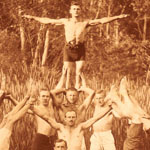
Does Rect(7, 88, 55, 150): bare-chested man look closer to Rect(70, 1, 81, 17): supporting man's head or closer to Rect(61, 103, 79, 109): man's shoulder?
Rect(61, 103, 79, 109): man's shoulder

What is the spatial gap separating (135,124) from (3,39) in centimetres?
246

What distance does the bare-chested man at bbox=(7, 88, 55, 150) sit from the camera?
21.2 feet

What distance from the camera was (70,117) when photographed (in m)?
6.52

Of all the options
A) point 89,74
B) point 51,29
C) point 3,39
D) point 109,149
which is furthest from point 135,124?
point 3,39

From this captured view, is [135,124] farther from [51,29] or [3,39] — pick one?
[3,39]

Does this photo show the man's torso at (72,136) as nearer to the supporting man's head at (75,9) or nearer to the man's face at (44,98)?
the man's face at (44,98)

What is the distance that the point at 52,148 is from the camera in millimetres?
6430

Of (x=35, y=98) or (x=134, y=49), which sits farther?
(x=134, y=49)

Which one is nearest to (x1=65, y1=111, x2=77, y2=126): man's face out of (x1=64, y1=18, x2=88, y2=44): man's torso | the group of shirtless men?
the group of shirtless men

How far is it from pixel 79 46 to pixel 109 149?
1.67 m

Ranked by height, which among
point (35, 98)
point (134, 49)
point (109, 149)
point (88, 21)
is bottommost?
point (109, 149)

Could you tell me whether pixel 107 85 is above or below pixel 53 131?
above

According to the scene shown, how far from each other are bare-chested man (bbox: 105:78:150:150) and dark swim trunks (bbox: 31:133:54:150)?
1.12 metres

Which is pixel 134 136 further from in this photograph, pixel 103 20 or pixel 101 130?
pixel 103 20
